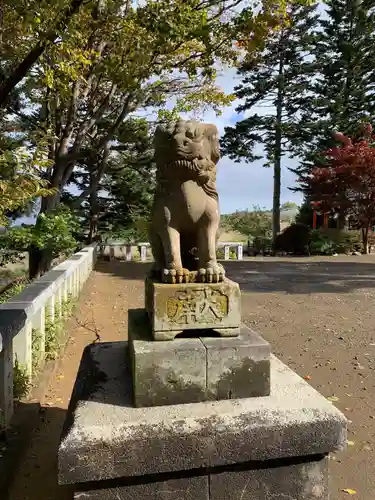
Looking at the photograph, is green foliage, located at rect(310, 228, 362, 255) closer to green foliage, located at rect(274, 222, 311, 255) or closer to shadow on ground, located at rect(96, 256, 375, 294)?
green foliage, located at rect(274, 222, 311, 255)

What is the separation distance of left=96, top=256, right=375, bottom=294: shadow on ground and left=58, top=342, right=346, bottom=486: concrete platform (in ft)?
24.5

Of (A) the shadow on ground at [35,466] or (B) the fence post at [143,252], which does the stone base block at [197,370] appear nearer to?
(A) the shadow on ground at [35,466]

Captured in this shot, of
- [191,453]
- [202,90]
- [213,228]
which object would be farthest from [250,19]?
[191,453]

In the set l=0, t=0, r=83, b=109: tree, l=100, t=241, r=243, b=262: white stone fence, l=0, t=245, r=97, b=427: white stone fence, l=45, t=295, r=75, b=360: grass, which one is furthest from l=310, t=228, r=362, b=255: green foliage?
l=0, t=0, r=83, b=109: tree

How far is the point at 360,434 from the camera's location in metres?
3.38

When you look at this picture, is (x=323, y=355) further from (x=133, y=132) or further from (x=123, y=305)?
(x=133, y=132)

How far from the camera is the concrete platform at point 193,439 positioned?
2.06m

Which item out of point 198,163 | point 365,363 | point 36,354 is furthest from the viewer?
point 365,363

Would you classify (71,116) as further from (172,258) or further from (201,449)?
(201,449)

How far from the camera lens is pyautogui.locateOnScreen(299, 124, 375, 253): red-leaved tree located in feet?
59.9

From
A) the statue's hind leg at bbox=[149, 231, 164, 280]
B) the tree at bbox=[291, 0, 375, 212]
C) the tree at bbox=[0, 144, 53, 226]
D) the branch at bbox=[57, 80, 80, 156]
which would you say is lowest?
the statue's hind leg at bbox=[149, 231, 164, 280]

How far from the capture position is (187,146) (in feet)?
8.28

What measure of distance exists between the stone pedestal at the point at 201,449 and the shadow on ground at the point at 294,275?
7482mm

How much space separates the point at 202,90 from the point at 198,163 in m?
12.1
